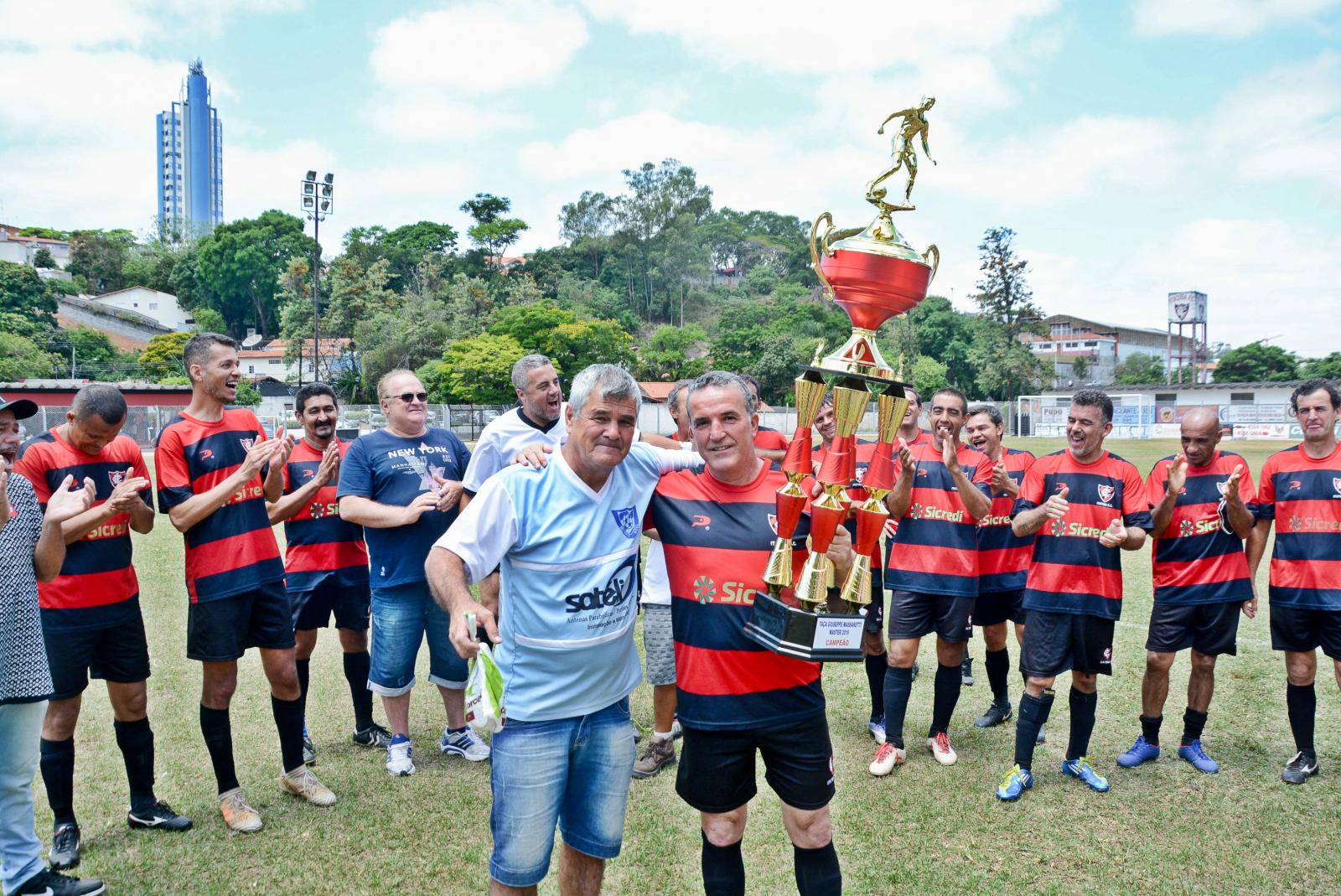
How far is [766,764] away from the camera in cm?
310

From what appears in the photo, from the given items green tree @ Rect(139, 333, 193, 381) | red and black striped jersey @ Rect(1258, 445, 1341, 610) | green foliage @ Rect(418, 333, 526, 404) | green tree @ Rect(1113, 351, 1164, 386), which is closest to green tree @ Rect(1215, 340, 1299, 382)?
green tree @ Rect(1113, 351, 1164, 386)

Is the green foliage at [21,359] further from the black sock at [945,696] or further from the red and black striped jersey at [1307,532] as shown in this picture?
the red and black striped jersey at [1307,532]

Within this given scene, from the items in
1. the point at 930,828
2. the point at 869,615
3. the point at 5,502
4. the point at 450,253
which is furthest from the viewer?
the point at 450,253


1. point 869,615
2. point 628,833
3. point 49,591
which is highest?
point 49,591

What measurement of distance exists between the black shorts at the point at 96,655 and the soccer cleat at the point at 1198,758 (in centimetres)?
611

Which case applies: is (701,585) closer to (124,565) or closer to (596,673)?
(596,673)

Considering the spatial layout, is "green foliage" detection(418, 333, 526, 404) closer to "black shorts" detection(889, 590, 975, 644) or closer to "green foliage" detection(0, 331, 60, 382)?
"green foliage" detection(0, 331, 60, 382)

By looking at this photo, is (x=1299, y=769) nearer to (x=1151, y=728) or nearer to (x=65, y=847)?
(x=1151, y=728)

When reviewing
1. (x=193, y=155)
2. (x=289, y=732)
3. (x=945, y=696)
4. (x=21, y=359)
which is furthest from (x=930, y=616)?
(x=193, y=155)

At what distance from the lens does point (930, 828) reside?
450 cm

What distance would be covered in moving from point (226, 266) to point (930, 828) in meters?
89.9

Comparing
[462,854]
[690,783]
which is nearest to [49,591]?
[462,854]

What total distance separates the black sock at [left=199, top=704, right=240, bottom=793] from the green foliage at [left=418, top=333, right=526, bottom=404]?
4253 centimetres

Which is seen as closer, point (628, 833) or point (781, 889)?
point (781, 889)
